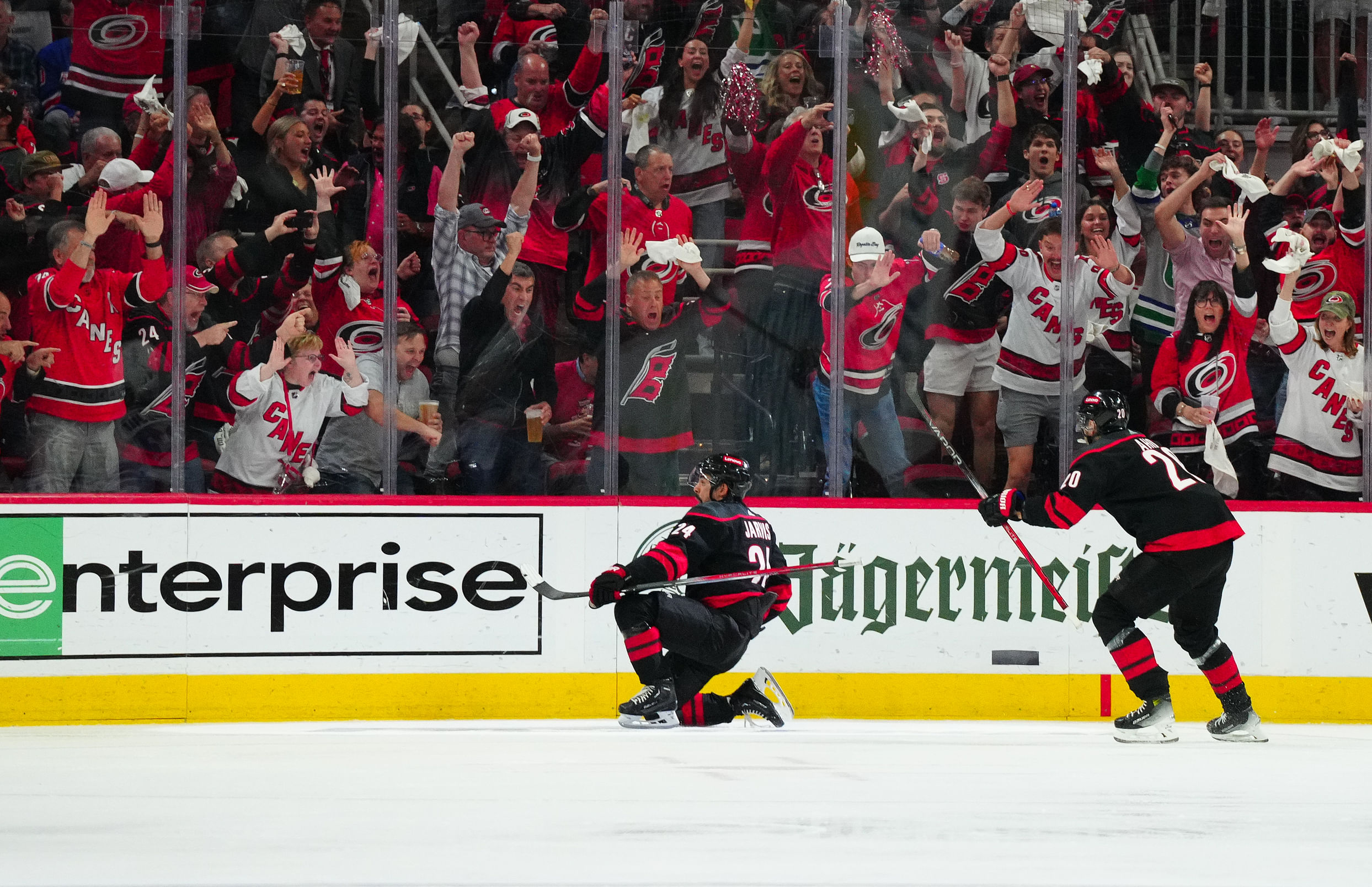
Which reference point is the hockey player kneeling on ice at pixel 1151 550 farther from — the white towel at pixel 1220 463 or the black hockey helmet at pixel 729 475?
the white towel at pixel 1220 463

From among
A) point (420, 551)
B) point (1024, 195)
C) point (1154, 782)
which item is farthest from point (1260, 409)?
point (420, 551)

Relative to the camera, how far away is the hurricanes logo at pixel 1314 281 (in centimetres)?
611

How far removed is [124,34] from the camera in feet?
18.8

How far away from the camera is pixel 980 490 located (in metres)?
5.50

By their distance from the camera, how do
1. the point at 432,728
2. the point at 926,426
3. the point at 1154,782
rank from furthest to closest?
the point at 926,426
the point at 432,728
the point at 1154,782

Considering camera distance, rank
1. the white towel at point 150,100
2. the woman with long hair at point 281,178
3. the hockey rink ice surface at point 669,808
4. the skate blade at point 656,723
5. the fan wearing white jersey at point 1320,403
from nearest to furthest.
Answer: the hockey rink ice surface at point 669,808
the skate blade at point 656,723
the white towel at point 150,100
the woman with long hair at point 281,178
the fan wearing white jersey at point 1320,403

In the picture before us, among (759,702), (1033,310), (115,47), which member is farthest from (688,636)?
(115,47)

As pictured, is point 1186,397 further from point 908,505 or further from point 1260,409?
point 908,505

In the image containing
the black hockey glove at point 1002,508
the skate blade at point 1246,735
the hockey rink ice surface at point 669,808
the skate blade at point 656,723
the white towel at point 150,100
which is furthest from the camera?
the white towel at point 150,100

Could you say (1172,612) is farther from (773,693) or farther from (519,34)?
(519,34)

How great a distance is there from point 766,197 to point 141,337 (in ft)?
8.27

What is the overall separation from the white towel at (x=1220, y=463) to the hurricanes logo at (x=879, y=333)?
136 cm

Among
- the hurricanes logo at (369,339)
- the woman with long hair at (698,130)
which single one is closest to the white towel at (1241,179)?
the woman with long hair at (698,130)

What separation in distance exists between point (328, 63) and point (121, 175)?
90 centimetres
